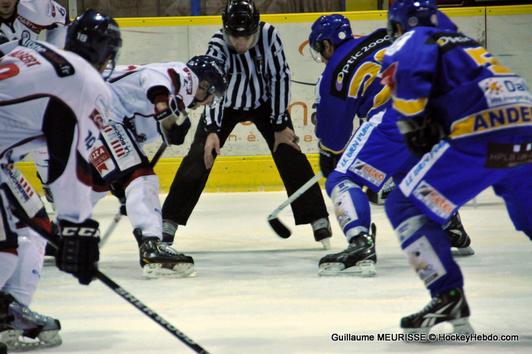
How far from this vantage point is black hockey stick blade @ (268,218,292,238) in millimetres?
6180

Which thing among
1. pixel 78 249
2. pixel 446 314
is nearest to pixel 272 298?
pixel 446 314

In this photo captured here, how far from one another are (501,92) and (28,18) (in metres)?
3.30

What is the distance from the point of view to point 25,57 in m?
3.25

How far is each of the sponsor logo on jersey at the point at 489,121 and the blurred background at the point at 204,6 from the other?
5.40m

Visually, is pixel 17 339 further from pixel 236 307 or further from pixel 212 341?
pixel 236 307

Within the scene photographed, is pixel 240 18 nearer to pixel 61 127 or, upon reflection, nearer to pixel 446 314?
pixel 446 314

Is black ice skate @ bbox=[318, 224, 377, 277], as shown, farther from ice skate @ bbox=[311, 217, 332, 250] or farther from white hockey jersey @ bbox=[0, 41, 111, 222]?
white hockey jersey @ bbox=[0, 41, 111, 222]

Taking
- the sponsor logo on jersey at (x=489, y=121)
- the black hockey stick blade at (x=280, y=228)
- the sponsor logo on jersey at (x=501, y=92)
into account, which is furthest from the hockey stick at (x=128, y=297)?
the black hockey stick blade at (x=280, y=228)

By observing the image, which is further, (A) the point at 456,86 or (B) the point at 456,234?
(B) the point at 456,234

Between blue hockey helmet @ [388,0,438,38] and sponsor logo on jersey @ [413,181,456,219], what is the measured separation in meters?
0.81

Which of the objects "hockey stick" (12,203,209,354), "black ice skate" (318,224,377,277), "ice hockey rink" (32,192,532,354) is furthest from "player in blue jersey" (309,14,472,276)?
"hockey stick" (12,203,209,354)

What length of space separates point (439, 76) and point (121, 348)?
52.7 inches

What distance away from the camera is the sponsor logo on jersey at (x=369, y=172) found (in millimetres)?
4773

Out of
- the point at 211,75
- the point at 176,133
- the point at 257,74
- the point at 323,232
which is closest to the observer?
the point at 176,133
